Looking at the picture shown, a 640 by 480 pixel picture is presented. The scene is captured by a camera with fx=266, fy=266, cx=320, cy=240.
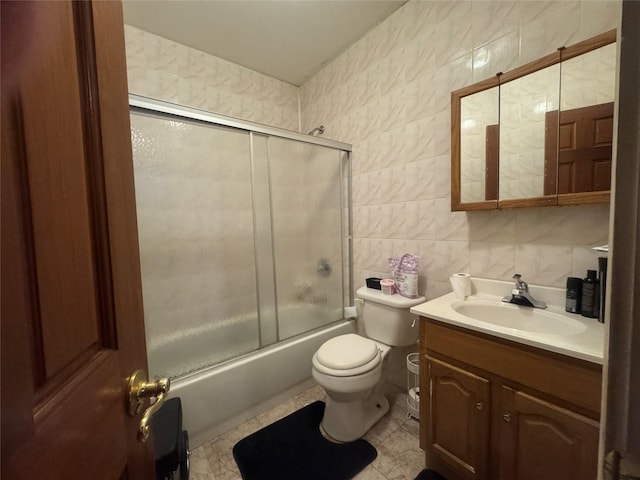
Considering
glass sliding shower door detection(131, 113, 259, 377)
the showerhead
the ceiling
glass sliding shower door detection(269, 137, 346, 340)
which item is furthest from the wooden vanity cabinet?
the ceiling

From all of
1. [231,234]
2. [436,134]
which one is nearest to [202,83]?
[231,234]

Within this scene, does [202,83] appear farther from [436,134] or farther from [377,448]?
[377,448]

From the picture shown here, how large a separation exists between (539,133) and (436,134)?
0.49 metres

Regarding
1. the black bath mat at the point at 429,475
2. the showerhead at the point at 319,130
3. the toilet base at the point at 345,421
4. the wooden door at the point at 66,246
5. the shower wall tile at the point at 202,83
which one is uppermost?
the shower wall tile at the point at 202,83

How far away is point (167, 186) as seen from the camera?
1517mm

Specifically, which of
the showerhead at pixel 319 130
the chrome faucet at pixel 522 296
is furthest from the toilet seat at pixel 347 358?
the showerhead at pixel 319 130

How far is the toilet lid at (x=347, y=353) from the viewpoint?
4.52ft

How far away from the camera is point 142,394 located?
20.0 inches

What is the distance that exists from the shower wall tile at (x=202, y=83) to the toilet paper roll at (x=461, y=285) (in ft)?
6.49

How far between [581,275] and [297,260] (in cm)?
154

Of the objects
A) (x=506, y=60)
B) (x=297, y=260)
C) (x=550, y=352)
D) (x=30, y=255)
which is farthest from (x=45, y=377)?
(x=506, y=60)

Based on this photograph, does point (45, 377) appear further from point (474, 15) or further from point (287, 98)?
point (287, 98)

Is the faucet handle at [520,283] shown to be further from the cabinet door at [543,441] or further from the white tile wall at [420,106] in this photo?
the cabinet door at [543,441]

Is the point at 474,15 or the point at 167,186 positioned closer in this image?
the point at 474,15
